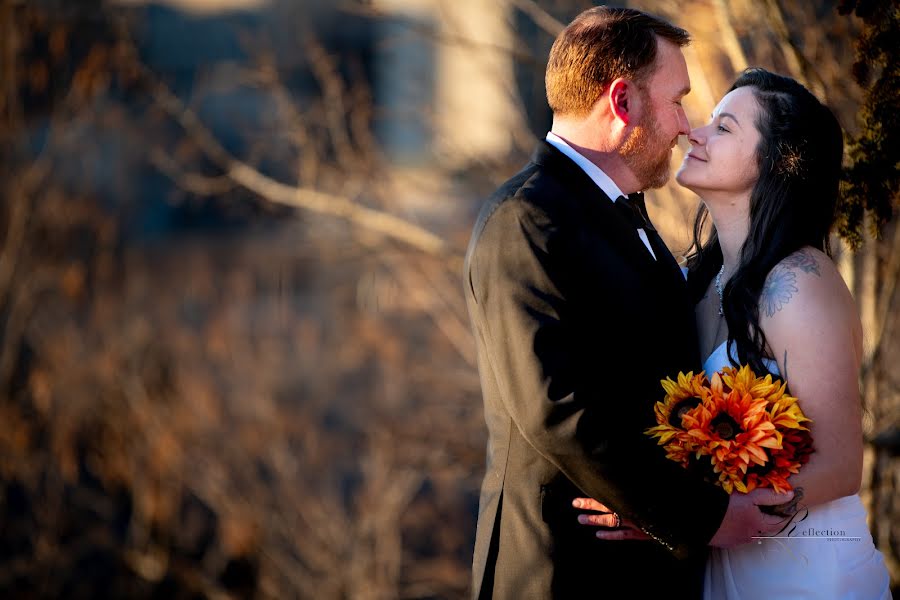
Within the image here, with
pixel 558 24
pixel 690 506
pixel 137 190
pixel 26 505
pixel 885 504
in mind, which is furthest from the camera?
pixel 137 190

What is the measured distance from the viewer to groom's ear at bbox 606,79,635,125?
2955 millimetres

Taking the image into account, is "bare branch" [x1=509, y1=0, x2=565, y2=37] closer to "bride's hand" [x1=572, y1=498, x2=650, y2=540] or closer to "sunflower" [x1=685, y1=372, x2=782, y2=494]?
"sunflower" [x1=685, y1=372, x2=782, y2=494]

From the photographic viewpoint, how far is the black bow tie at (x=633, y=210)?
9.86 ft

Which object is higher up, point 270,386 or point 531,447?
point 531,447

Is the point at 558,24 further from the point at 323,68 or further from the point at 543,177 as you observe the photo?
the point at 543,177

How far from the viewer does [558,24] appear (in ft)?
17.5

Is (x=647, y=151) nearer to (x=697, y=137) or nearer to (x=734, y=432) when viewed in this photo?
(x=697, y=137)

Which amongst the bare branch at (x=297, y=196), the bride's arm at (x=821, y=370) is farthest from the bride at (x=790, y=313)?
the bare branch at (x=297, y=196)

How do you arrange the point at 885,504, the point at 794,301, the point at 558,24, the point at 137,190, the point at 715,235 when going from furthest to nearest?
1. the point at 137,190
2. the point at 558,24
3. the point at 885,504
4. the point at 715,235
5. the point at 794,301

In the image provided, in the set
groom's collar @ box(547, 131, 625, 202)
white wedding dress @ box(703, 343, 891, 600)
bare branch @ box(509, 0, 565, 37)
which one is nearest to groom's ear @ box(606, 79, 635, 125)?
groom's collar @ box(547, 131, 625, 202)

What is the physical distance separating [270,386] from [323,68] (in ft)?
11.0

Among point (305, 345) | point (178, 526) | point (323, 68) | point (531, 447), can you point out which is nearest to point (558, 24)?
point (323, 68)

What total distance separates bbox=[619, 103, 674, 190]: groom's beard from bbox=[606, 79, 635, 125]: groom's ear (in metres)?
0.05

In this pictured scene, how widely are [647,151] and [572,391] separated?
86cm
